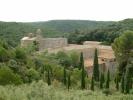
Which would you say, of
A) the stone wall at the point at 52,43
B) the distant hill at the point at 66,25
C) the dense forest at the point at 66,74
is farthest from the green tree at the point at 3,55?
the distant hill at the point at 66,25

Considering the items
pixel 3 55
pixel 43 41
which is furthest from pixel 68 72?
pixel 43 41

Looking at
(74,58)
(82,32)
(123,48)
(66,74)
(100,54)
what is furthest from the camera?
(82,32)

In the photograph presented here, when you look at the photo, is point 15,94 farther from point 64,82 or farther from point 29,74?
point 64,82

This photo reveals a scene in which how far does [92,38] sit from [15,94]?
6791 cm

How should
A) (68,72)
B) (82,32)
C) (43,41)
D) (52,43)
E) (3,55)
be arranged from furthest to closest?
(82,32)
(52,43)
(43,41)
(68,72)
(3,55)

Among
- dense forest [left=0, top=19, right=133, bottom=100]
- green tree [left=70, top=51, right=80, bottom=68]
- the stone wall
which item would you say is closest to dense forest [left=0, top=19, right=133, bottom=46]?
dense forest [left=0, top=19, right=133, bottom=100]

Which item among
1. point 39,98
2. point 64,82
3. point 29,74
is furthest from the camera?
point 64,82

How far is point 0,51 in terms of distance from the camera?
105 feet

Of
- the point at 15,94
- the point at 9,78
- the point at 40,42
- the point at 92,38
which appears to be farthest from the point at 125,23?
the point at 15,94

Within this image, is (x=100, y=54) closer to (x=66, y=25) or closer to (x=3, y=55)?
(x=3, y=55)

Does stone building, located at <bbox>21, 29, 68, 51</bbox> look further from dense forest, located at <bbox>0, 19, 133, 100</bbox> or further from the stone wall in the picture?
dense forest, located at <bbox>0, 19, 133, 100</bbox>

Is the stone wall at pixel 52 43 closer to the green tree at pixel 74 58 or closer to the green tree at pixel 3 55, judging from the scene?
the green tree at pixel 74 58

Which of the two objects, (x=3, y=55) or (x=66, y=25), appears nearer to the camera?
(x=3, y=55)

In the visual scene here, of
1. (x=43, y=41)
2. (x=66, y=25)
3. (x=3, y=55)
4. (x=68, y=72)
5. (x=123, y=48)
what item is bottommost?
(x=66, y=25)
